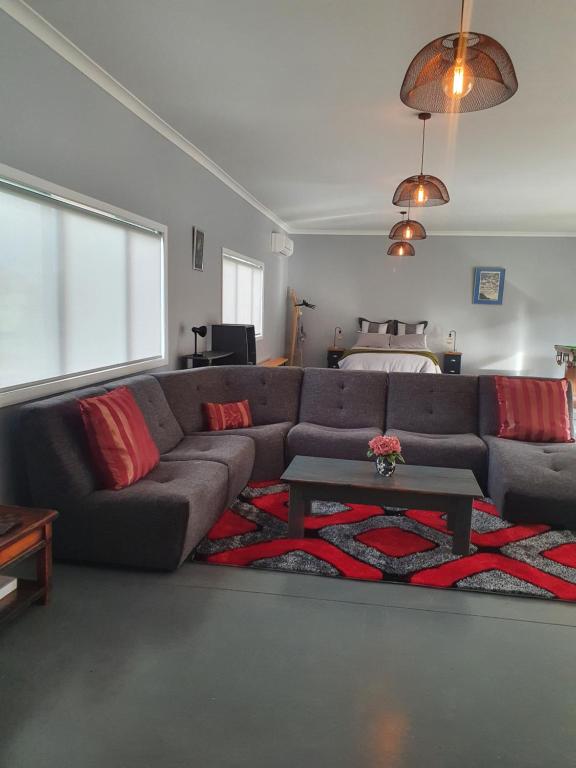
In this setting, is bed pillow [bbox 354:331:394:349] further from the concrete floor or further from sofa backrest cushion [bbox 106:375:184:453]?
the concrete floor

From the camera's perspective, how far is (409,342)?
8.54 metres

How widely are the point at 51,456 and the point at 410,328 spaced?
718cm

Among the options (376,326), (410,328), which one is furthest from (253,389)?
(410,328)

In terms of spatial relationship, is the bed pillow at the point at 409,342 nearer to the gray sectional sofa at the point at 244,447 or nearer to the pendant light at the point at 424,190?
the gray sectional sofa at the point at 244,447

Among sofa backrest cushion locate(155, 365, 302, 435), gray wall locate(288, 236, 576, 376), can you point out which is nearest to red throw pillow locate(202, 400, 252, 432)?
sofa backrest cushion locate(155, 365, 302, 435)

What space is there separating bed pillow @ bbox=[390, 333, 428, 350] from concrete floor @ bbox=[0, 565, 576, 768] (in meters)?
6.33

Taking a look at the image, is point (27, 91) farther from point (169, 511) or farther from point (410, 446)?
point (410, 446)

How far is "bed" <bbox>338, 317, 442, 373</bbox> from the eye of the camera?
7309mm

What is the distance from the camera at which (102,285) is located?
11.4 ft

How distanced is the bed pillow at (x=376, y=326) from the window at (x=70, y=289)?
17.4ft

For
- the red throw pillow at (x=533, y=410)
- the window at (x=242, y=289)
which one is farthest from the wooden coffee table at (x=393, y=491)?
the window at (x=242, y=289)

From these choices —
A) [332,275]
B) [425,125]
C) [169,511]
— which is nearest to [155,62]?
[425,125]

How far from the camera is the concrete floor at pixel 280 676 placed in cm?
156

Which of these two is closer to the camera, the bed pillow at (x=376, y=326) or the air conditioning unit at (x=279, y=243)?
the air conditioning unit at (x=279, y=243)
